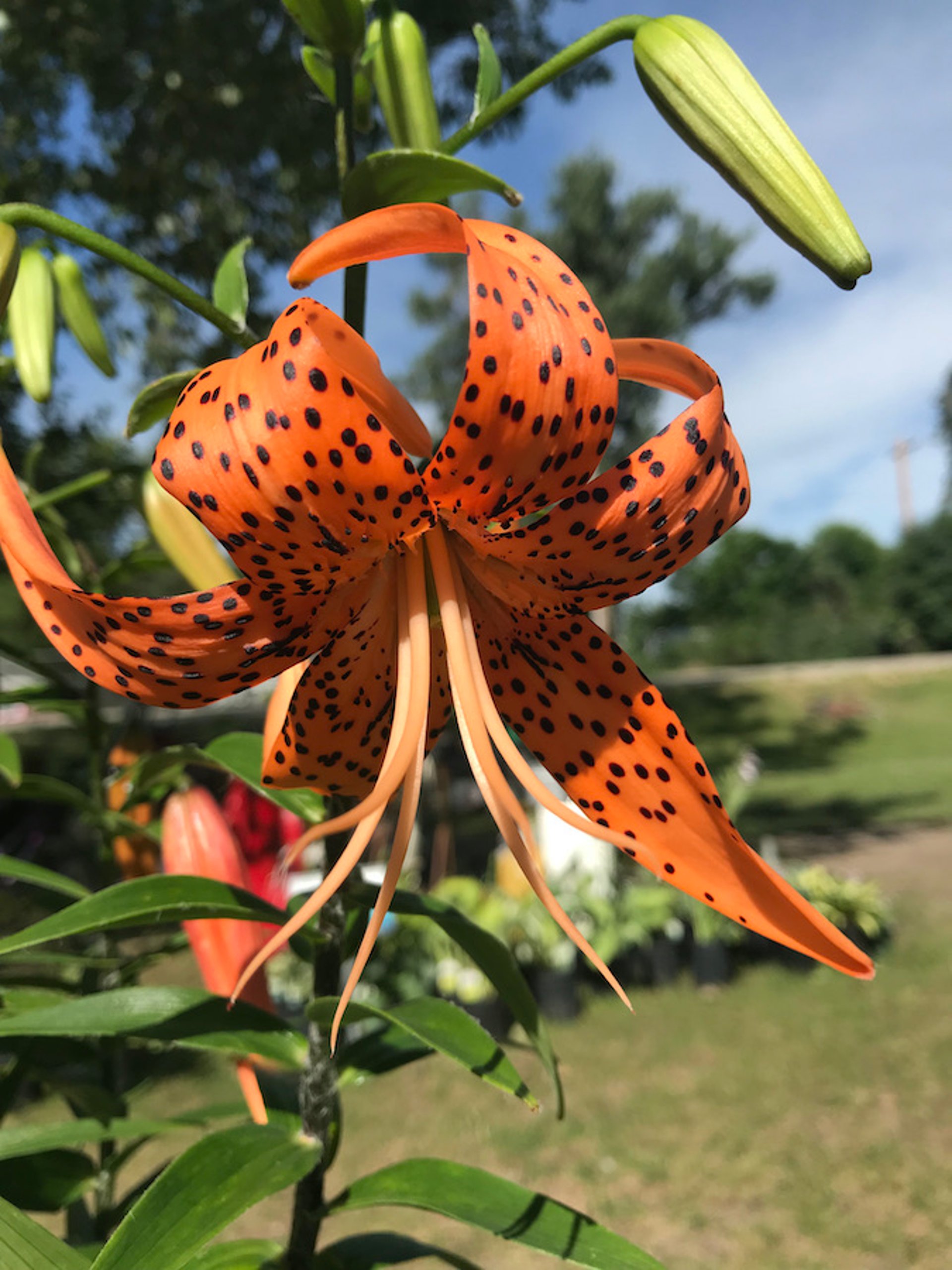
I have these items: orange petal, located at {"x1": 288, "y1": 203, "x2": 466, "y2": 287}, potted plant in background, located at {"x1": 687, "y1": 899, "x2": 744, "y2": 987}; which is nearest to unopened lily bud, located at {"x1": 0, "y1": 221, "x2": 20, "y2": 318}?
orange petal, located at {"x1": 288, "y1": 203, "x2": 466, "y2": 287}

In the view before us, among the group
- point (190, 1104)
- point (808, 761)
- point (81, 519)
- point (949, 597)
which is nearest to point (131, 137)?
point (81, 519)

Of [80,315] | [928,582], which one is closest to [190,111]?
[80,315]

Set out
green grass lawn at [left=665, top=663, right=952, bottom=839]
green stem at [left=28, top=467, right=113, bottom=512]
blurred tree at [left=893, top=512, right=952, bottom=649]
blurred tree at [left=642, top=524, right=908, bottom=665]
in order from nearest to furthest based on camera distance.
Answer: green stem at [left=28, top=467, right=113, bottom=512]
green grass lawn at [left=665, top=663, right=952, bottom=839]
blurred tree at [left=893, top=512, right=952, bottom=649]
blurred tree at [left=642, top=524, right=908, bottom=665]

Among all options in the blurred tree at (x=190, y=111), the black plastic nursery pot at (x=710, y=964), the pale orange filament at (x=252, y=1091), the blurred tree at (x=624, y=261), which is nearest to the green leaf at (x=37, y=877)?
the pale orange filament at (x=252, y=1091)

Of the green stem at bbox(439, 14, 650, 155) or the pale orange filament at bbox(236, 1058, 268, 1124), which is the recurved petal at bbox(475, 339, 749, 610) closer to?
the green stem at bbox(439, 14, 650, 155)

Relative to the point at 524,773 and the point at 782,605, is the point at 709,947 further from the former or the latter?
the point at 782,605

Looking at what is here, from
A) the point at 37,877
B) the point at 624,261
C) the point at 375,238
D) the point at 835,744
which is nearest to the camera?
the point at 375,238

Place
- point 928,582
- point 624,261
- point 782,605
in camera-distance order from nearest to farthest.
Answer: point 624,261
point 928,582
point 782,605
